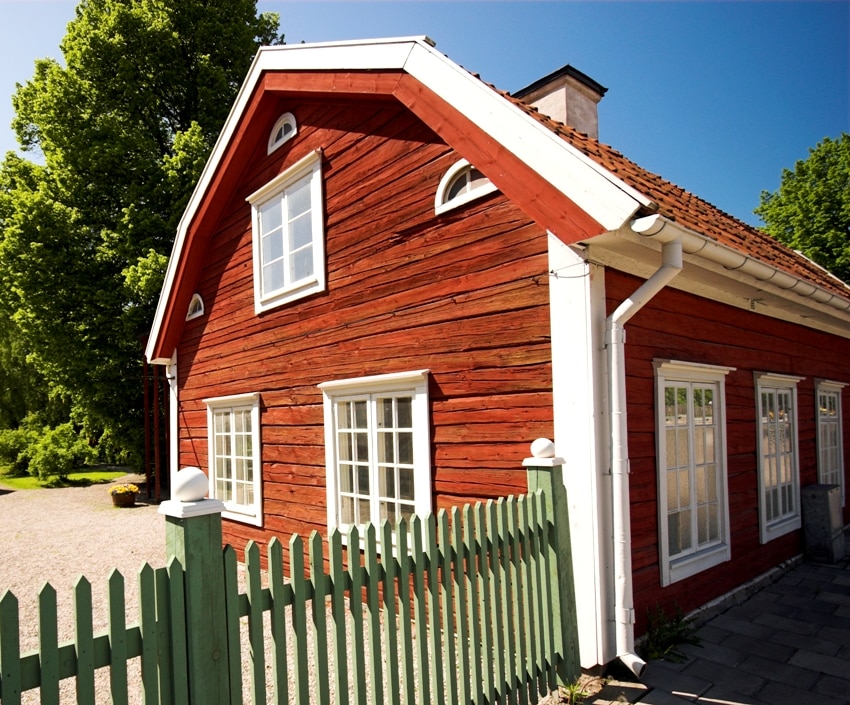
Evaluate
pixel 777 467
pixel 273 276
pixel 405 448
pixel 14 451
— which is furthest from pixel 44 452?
pixel 777 467

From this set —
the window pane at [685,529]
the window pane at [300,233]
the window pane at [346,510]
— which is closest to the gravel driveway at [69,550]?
the window pane at [346,510]

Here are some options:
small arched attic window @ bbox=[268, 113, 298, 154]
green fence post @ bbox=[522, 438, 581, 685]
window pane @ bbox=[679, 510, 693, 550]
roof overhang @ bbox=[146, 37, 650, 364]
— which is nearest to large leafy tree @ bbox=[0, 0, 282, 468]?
small arched attic window @ bbox=[268, 113, 298, 154]

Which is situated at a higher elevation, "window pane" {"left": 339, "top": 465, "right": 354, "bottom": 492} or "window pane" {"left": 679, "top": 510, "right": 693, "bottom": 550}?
"window pane" {"left": 339, "top": 465, "right": 354, "bottom": 492}

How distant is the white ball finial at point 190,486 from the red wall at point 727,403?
302 cm

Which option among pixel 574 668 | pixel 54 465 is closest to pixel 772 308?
pixel 574 668

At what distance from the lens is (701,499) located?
16.3 ft

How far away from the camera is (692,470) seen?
4859mm

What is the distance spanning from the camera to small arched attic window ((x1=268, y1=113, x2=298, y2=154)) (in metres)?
6.92

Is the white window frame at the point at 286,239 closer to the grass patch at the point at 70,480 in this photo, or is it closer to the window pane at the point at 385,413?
the window pane at the point at 385,413

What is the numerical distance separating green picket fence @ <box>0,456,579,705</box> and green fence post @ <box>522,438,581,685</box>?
1 cm

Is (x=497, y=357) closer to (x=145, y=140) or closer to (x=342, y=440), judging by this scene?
(x=342, y=440)

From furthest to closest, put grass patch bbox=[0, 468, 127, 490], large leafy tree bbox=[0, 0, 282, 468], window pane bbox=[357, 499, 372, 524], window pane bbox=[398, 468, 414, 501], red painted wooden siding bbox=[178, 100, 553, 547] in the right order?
grass patch bbox=[0, 468, 127, 490], large leafy tree bbox=[0, 0, 282, 468], window pane bbox=[357, 499, 372, 524], window pane bbox=[398, 468, 414, 501], red painted wooden siding bbox=[178, 100, 553, 547]

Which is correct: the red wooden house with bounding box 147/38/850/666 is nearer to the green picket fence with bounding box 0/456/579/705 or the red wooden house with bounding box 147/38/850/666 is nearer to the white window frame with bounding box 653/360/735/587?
the white window frame with bounding box 653/360/735/587

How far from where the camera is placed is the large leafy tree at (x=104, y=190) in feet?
45.0
